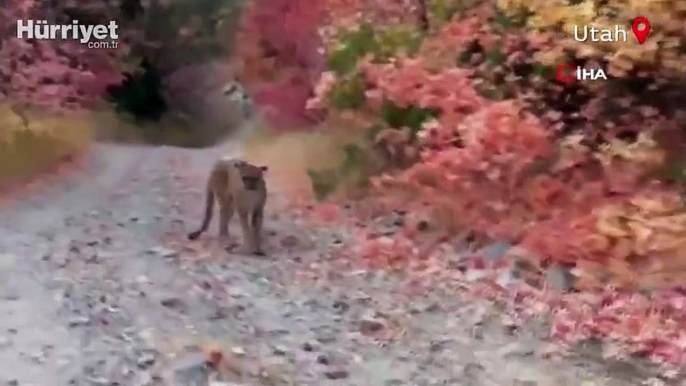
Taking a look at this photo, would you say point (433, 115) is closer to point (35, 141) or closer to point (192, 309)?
point (192, 309)

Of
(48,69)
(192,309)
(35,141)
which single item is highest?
(48,69)

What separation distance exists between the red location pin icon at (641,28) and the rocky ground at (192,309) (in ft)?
2.12

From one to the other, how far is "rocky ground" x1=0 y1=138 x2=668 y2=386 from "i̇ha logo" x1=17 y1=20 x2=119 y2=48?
0.73 ft

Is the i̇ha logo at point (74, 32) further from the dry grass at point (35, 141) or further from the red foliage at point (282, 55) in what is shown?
the red foliage at point (282, 55)

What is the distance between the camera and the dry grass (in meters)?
1.79

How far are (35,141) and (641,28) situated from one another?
1.27 meters

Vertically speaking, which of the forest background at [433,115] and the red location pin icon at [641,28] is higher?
the red location pin icon at [641,28]

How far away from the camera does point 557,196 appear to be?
1887 mm

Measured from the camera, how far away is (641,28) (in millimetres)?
1895

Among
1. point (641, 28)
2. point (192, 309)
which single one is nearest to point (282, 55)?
point (192, 309)

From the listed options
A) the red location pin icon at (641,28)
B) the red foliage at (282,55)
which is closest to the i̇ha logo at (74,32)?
the red foliage at (282,55)

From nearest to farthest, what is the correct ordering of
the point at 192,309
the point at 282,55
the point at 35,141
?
1. the point at 192,309
2. the point at 35,141
3. the point at 282,55

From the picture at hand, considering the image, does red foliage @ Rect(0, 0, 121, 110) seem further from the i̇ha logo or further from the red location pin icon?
the red location pin icon

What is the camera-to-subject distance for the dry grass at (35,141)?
179 centimetres
